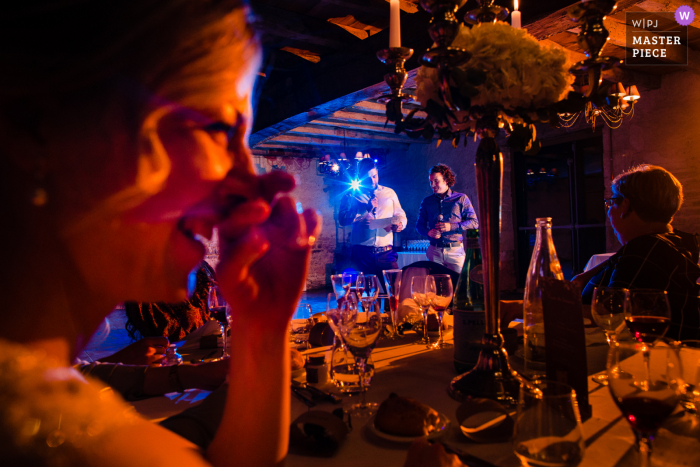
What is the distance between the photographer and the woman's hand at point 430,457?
59 centimetres

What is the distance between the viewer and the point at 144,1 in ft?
1.39

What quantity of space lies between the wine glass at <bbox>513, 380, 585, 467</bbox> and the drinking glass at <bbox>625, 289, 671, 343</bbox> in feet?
2.39

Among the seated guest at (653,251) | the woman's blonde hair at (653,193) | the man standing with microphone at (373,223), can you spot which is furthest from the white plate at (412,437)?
the man standing with microphone at (373,223)

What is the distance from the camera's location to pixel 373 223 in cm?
565

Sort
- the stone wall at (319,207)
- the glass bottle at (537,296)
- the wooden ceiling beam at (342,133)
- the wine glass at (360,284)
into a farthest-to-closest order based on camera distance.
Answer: the stone wall at (319,207) → the wooden ceiling beam at (342,133) → the wine glass at (360,284) → the glass bottle at (537,296)

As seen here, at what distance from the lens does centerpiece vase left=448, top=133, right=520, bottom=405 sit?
3.39 feet

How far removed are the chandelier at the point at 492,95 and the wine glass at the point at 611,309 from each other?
465 millimetres

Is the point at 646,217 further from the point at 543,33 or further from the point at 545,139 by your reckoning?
the point at 545,139

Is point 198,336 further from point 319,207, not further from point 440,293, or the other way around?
point 319,207

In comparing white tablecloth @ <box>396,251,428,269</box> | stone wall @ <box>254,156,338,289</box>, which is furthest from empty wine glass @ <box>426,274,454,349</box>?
stone wall @ <box>254,156,338,289</box>

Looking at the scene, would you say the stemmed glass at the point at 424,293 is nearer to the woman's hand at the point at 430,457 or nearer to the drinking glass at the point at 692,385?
the drinking glass at the point at 692,385

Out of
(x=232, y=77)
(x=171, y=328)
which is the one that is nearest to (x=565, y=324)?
(x=232, y=77)

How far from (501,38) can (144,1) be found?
82 cm

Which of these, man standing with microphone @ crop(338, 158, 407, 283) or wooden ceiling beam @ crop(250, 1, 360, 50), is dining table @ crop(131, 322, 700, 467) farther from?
man standing with microphone @ crop(338, 158, 407, 283)
